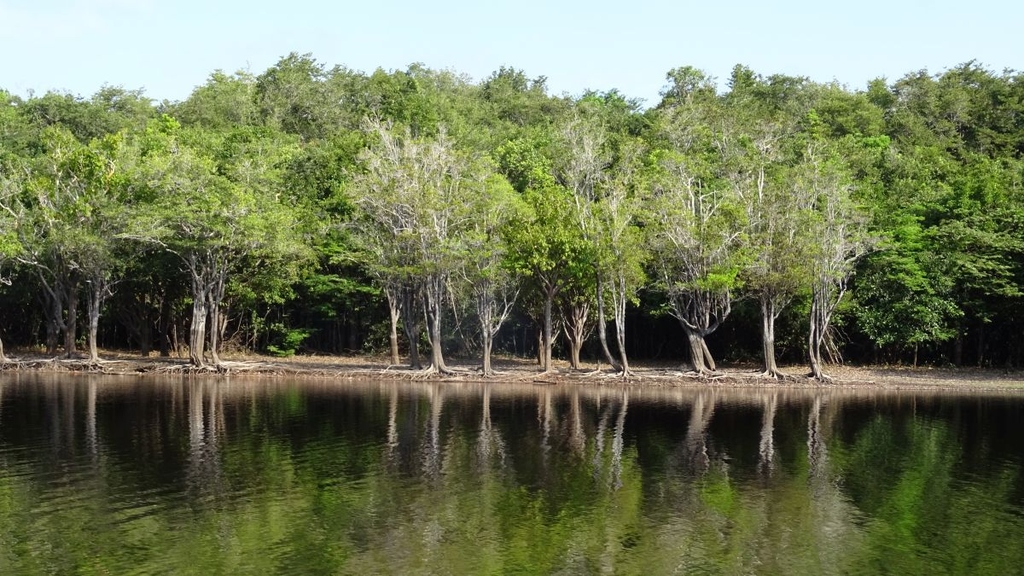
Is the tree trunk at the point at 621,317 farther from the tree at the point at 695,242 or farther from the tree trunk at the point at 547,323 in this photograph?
the tree trunk at the point at 547,323

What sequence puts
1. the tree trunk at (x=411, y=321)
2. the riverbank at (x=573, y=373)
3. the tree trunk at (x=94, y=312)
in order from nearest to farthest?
the riverbank at (x=573, y=373) < the tree trunk at (x=94, y=312) < the tree trunk at (x=411, y=321)

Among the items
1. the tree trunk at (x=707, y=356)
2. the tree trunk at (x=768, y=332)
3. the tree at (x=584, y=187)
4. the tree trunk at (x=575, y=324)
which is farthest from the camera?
the tree trunk at (x=575, y=324)

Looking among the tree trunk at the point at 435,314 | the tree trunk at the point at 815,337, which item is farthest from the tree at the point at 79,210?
the tree trunk at the point at 815,337

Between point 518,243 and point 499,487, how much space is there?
28067mm

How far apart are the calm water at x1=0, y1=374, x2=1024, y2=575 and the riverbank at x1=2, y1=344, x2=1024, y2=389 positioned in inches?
376

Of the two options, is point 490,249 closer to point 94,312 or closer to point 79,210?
point 79,210

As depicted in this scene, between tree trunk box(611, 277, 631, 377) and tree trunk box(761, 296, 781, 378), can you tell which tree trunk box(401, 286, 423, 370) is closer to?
tree trunk box(611, 277, 631, 377)

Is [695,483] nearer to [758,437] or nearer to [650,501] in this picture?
[650,501]

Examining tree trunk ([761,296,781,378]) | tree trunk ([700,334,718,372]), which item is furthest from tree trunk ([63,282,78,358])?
tree trunk ([761,296,781,378])

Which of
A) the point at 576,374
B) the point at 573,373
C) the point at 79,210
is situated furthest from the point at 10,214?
the point at 576,374

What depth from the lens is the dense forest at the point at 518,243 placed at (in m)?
55.2

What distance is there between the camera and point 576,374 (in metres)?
58.6

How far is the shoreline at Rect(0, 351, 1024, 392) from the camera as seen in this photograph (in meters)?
56.7

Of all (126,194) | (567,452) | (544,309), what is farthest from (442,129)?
(567,452)
